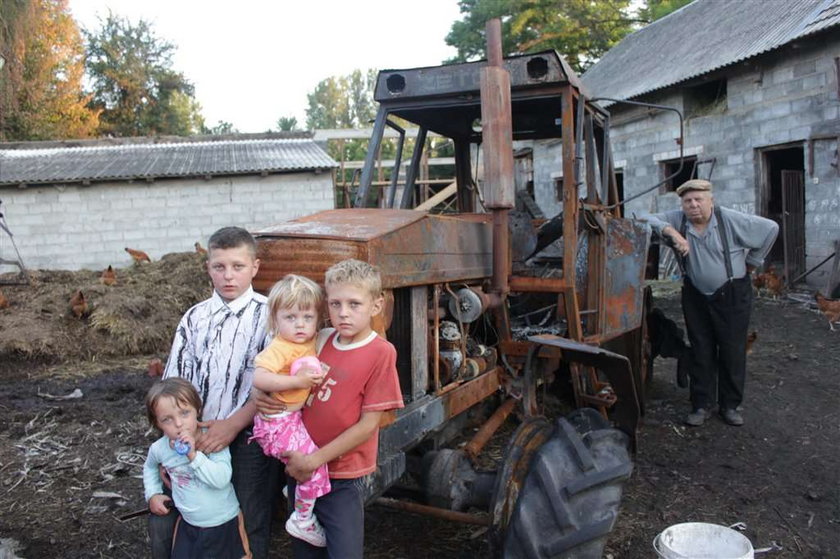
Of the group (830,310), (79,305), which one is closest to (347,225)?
(79,305)

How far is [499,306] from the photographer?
3.57 m

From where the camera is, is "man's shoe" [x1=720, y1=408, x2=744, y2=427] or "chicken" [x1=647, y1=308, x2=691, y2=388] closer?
"man's shoe" [x1=720, y1=408, x2=744, y2=427]

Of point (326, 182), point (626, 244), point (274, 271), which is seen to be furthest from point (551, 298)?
point (326, 182)

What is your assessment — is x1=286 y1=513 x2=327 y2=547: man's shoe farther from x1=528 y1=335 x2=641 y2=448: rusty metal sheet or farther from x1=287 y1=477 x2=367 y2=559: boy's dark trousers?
x1=528 y1=335 x2=641 y2=448: rusty metal sheet

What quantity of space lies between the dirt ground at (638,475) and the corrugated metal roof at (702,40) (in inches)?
258

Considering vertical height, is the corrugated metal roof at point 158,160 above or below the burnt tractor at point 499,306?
above

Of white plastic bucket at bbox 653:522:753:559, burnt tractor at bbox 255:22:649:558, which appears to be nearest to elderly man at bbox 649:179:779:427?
burnt tractor at bbox 255:22:649:558

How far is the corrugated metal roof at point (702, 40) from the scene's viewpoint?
11180mm

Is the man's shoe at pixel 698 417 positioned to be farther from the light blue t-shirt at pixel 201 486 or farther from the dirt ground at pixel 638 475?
the light blue t-shirt at pixel 201 486

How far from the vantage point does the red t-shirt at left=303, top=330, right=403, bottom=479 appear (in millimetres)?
2289

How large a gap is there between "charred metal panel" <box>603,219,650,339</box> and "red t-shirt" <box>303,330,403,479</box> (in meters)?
2.25

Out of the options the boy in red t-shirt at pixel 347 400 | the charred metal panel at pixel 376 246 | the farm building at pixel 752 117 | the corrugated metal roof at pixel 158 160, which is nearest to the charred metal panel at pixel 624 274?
the charred metal panel at pixel 376 246

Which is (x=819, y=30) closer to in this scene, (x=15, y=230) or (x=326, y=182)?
(x=326, y=182)

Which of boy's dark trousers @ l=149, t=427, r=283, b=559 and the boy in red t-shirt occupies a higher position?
the boy in red t-shirt
